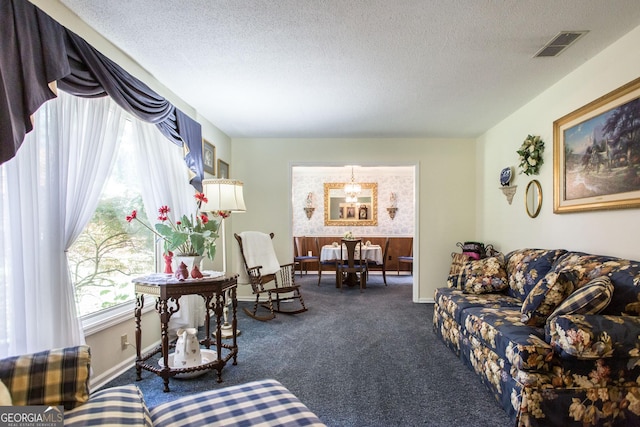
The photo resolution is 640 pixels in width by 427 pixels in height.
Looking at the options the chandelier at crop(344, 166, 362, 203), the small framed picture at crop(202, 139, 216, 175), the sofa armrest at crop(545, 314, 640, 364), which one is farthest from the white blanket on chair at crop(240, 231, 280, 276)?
the chandelier at crop(344, 166, 362, 203)

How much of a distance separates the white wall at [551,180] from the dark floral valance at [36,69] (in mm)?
3333

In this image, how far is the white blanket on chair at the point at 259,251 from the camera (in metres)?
4.17

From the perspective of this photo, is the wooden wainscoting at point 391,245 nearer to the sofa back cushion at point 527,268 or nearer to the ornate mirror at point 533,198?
the ornate mirror at point 533,198

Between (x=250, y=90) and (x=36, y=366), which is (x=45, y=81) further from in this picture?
(x=250, y=90)

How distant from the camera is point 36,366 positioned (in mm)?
1287

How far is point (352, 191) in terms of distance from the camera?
25.5 ft

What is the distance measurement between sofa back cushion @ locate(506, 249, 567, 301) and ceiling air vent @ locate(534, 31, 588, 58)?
1.62 meters

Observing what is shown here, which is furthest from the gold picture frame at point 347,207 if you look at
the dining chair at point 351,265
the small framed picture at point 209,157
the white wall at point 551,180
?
the small framed picture at point 209,157

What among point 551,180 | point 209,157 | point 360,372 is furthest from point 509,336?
point 209,157

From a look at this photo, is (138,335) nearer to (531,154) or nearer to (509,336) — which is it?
(509,336)

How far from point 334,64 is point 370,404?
8.34 feet

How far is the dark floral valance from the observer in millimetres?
1538

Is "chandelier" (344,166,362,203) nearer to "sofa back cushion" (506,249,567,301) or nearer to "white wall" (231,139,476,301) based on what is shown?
"white wall" (231,139,476,301)

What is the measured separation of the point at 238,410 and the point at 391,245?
701cm
